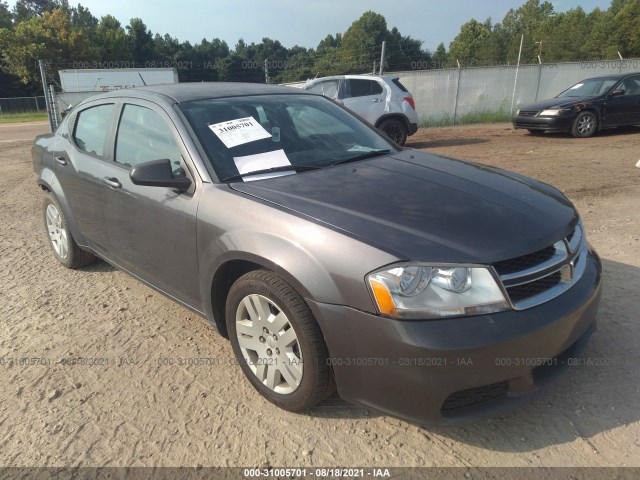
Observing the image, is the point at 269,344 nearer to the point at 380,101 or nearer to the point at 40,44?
the point at 380,101

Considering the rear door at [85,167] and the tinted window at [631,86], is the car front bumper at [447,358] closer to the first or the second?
the rear door at [85,167]

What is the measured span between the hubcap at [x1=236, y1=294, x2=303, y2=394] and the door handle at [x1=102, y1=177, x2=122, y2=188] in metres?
1.38

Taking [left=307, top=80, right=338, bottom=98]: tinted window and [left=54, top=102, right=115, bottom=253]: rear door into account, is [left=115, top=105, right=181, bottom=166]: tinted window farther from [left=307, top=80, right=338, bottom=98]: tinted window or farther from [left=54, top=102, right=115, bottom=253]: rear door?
[left=307, top=80, right=338, bottom=98]: tinted window

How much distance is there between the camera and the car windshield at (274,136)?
2.80m

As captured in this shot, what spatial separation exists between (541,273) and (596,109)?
37.0ft

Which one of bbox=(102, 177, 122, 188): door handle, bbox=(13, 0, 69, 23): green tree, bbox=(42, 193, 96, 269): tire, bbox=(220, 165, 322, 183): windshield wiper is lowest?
bbox=(42, 193, 96, 269): tire

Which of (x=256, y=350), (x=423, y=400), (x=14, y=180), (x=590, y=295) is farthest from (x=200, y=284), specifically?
(x=14, y=180)

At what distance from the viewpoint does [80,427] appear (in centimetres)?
241

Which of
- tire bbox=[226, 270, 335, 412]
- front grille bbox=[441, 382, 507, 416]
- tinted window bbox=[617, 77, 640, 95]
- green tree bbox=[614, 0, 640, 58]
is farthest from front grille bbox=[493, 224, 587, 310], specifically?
green tree bbox=[614, 0, 640, 58]

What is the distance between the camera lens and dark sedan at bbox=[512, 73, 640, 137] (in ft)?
36.8

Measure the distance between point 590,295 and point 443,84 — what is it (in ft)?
51.8

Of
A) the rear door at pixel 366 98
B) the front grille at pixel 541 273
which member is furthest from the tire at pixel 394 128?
the front grille at pixel 541 273

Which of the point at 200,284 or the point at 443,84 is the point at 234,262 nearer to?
the point at 200,284

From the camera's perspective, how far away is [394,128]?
35.2ft
